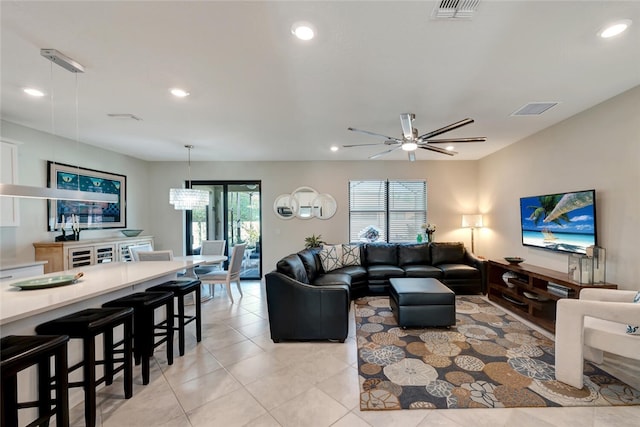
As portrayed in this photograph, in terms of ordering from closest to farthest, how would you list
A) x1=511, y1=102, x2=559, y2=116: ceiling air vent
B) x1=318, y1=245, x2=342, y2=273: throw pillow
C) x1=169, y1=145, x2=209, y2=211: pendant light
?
x1=511, y1=102, x2=559, y2=116: ceiling air vent, x1=169, y1=145, x2=209, y2=211: pendant light, x1=318, y1=245, x2=342, y2=273: throw pillow

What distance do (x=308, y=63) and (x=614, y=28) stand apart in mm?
2123

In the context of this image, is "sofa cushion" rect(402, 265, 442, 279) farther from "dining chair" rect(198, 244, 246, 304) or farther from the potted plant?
"dining chair" rect(198, 244, 246, 304)

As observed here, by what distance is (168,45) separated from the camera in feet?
6.15

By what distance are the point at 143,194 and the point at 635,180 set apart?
7658 mm

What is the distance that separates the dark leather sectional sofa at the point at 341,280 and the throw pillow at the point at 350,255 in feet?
Answer: 0.40

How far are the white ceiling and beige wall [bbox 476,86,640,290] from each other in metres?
0.25

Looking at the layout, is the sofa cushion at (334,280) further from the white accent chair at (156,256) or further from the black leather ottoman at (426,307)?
the white accent chair at (156,256)

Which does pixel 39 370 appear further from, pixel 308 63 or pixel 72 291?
pixel 308 63

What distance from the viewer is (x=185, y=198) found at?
4285 millimetres

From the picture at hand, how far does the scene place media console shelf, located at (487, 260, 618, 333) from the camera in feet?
9.65

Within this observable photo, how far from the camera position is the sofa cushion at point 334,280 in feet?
12.5

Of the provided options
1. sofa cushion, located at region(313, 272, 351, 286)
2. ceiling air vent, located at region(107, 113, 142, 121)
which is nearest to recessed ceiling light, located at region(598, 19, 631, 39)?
sofa cushion, located at region(313, 272, 351, 286)

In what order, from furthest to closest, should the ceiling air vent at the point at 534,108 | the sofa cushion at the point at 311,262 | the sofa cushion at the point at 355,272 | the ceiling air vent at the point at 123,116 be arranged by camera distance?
A: the sofa cushion at the point at 355,272 < the sofa cushion at the point at 311,262 < the ceiling air vent at the point at 123,116 < the ceiling air vent at the point at 534,108

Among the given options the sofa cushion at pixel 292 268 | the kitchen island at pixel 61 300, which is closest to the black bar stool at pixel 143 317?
the kitchen island at pixel 61 300
